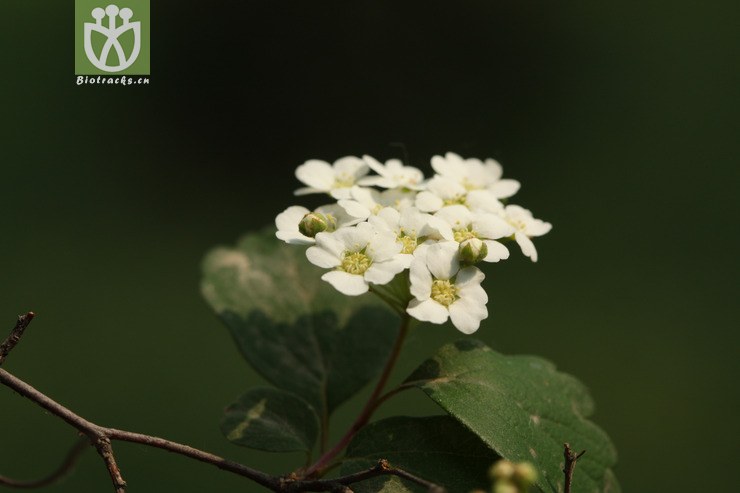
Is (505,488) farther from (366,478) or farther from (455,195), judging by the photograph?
(455,195)

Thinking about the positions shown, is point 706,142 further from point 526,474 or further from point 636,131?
point 526,474

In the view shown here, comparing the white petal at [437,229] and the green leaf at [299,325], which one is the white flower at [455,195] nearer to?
the white petal at [437,229]

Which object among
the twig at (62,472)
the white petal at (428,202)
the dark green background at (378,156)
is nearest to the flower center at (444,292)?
the white petal at (428,202)

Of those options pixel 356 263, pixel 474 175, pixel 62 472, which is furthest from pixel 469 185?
pixel 62 472

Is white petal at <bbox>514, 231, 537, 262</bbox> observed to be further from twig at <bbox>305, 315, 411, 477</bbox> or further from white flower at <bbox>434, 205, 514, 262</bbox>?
twig at <bbox>305, 315, 411, 477</bbox>

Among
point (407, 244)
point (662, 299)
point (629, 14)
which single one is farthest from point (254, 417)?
point (629, 14)

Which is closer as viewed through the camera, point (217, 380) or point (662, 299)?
point (217, 380)
